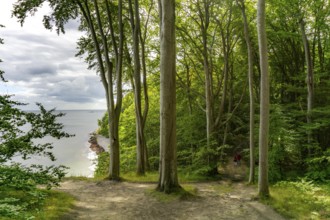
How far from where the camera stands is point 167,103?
973 cm

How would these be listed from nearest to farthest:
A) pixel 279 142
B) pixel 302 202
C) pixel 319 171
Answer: pixel 302 202 < pixel 319 171 < pixel 279 142

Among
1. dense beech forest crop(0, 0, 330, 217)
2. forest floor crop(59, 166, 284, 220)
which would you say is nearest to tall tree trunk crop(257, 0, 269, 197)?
dense beech forest crop(0, 0, 330, 217)

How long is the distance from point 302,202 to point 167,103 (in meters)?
5.27

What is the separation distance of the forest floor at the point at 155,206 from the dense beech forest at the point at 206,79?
95cm

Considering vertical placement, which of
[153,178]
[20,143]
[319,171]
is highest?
[20,143]

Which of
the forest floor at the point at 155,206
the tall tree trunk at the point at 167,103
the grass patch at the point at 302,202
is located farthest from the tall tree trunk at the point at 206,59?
the grass patch at the point at 302,202

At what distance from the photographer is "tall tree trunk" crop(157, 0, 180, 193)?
9.66m

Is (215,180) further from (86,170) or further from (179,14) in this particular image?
(86,170)

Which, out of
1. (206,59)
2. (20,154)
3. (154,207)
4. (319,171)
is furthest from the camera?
(206,59)

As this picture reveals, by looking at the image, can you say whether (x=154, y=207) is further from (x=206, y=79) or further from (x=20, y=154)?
(x=206, y=79)

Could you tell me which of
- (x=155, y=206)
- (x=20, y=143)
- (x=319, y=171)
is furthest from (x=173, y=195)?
(x=319, y=171)

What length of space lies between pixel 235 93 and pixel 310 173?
1001 cm

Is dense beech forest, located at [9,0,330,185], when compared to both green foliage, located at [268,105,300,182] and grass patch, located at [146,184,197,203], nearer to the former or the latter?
green foliage, located at [268,105,300,182]

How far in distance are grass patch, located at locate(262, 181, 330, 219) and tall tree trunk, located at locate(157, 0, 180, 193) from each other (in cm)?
326
